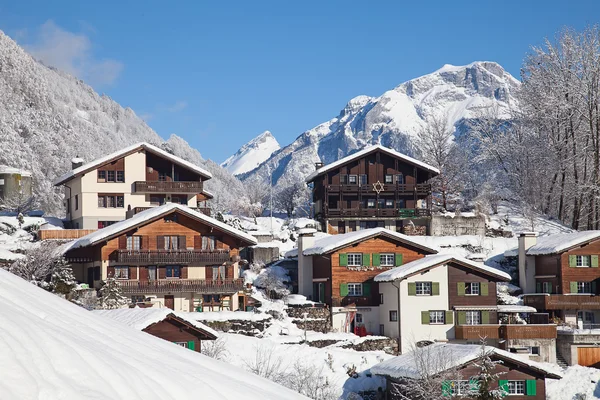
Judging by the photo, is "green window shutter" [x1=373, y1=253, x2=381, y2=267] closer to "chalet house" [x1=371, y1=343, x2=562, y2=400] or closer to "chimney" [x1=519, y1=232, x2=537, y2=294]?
"chimney" [x1=519, y1=232, x2=537, y2=294]

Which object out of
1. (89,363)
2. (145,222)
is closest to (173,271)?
(145,222)

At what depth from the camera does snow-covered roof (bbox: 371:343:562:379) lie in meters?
35.6

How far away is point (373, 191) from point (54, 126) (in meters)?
89.0

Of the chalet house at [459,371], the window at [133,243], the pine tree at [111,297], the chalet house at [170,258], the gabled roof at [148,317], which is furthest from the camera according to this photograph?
the window at [133,243]

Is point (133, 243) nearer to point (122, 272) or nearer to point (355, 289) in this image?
point (122, 272)

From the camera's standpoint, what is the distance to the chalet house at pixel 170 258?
4750cm

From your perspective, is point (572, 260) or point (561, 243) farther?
point (561, 243)

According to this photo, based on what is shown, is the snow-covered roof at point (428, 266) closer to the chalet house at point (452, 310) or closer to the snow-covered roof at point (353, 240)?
the chalet house at point (452, 310)

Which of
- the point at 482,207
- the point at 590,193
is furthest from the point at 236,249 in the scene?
the point at 590,193

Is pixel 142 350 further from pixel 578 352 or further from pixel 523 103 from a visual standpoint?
pixel 523 103

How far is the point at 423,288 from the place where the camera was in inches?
1864

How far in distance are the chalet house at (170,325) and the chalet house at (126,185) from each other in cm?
2461

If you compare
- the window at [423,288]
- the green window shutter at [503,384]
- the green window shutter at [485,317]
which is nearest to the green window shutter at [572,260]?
the green window shutter at [485,317]

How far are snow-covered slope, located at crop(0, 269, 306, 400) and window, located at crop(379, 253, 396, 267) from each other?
1768 inches
